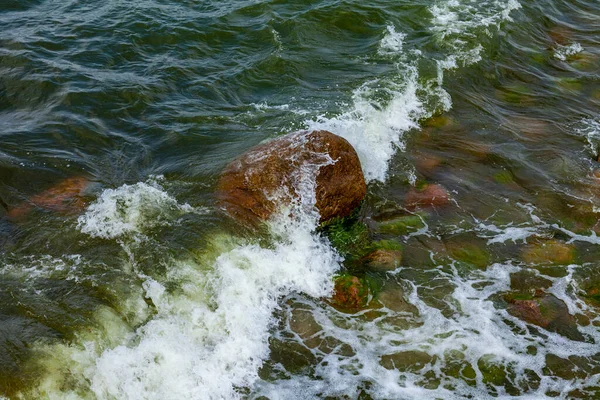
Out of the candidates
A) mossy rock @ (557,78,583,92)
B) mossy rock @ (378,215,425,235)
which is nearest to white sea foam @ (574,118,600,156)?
mossy rock @ (557,78,583,92)

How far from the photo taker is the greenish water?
22.8 feet

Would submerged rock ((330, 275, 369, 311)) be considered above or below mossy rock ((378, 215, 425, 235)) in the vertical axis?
below

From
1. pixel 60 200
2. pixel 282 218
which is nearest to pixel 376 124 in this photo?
pixel 282 218

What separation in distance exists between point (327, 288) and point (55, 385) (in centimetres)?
351

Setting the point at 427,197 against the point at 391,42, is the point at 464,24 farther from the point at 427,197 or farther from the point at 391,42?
the point at 427,197

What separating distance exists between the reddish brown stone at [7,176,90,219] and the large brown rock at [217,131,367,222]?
7.11 ft

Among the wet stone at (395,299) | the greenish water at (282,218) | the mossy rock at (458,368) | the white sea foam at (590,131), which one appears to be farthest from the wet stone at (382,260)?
the white sea foam at (590,131)

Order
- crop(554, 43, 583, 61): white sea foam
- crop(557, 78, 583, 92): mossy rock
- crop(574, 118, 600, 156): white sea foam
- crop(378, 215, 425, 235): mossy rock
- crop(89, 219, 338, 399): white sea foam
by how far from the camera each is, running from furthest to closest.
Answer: crop(554, 43, 583, 61): white sea foam
crop(557, 78, 583, 92): mossy rock
crop(574, 118, 600, 156): white sea foam
crop(378, 215, 425, 235): mossy rock
crop(89, 219, 338, 399): white sea foam

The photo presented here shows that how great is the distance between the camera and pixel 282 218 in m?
8.84

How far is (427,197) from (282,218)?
2.57 m

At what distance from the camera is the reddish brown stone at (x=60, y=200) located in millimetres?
8766

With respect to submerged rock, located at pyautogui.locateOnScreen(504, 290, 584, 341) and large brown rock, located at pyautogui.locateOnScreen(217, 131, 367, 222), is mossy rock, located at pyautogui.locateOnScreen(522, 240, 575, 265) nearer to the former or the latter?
submerged rock, located at pyautogui.locateOnScreen(504, 290, 584, 341)

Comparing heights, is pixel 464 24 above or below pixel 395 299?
above

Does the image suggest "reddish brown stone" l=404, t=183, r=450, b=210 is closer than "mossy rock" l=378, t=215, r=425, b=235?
No
